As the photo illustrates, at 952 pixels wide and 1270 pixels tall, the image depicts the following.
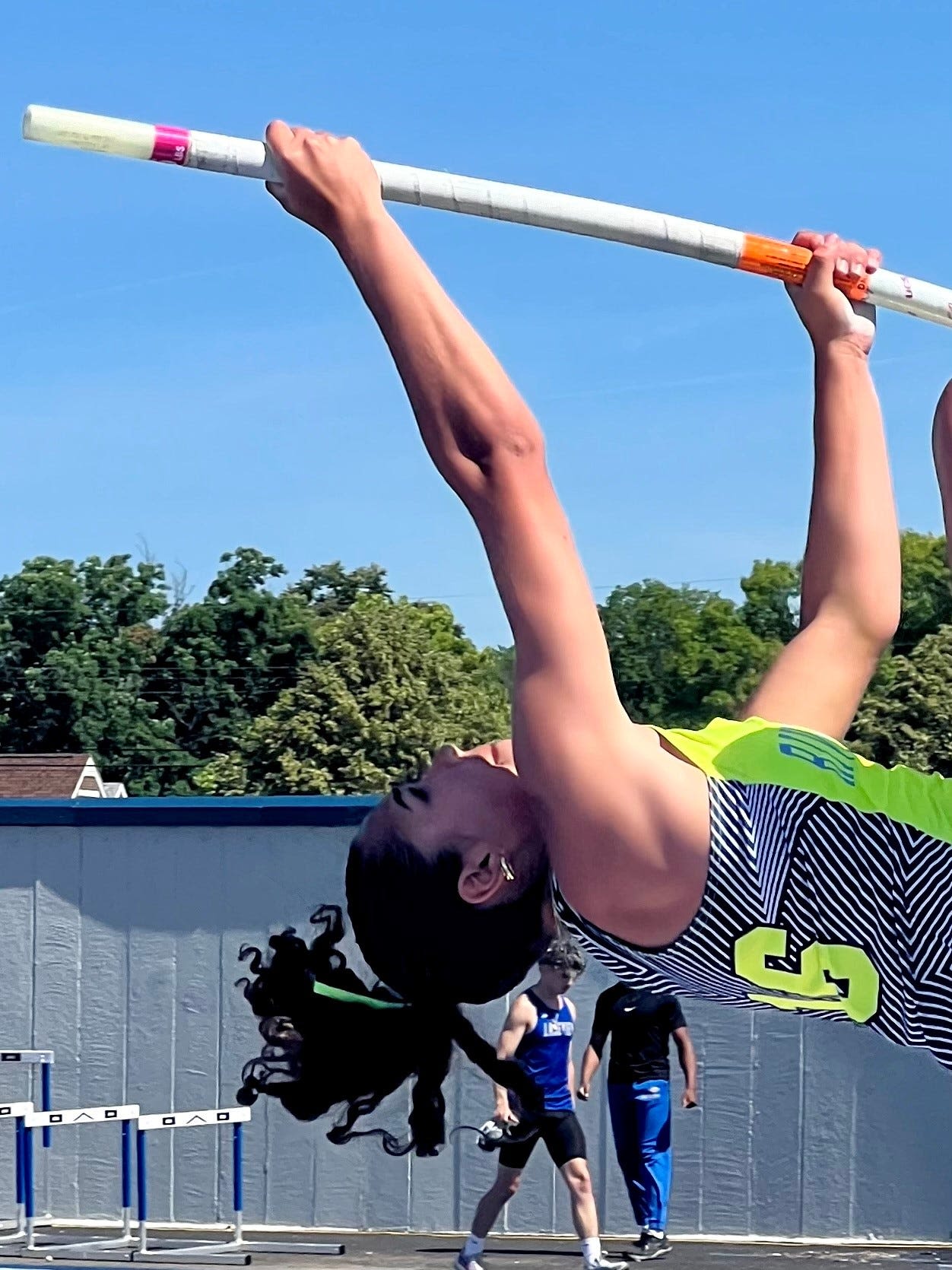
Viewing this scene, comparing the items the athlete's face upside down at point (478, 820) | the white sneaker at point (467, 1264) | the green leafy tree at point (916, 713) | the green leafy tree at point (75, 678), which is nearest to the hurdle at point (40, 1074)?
the white sneaker at point (467, 1264)

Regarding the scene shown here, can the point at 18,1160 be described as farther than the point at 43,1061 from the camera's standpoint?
Yes

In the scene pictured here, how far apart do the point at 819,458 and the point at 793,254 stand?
0.30m

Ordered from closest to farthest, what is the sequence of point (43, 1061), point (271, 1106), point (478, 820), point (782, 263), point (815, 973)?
point (815, 973) < point (478, 820) < point (782, 263) < point (43, 1061) < point (271, 1106)

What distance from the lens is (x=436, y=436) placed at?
236cm

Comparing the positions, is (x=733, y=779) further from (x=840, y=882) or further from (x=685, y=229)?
(x=685, y=229)

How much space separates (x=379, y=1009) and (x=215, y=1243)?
7688 mm

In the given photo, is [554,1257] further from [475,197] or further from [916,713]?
[916,713]

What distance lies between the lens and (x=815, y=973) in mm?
2439

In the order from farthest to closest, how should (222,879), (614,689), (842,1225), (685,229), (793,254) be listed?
(222,879), (842,1225), (793,254), (685,229), (614,689)

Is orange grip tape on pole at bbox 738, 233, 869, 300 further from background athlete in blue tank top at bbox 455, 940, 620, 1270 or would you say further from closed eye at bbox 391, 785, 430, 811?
background athlete in blue tank top at bbox 455, 940, 620, 1270

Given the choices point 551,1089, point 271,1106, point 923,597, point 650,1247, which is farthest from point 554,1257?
point 923,597

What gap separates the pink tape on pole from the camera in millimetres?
2445

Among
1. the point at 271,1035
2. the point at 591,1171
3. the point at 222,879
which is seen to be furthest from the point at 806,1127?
the point at 271,1035

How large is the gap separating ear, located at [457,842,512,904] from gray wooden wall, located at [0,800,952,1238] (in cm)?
723
